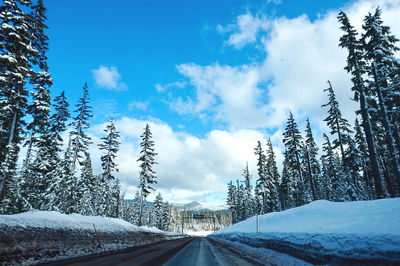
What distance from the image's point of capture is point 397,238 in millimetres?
3115

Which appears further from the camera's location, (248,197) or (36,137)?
(248,197)

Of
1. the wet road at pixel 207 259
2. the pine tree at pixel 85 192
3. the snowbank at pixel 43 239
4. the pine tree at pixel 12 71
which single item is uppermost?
the pine tree at pixel 12 71

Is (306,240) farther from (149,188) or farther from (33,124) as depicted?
(149,188)

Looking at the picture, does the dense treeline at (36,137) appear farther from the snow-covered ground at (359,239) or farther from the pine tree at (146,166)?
the snow-covered ground at (359,239)

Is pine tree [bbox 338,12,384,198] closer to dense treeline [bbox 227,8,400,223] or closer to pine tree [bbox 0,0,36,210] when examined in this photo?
dense treeline [bbox 227,8,400,223]

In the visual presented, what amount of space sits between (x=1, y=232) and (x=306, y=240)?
321 inches

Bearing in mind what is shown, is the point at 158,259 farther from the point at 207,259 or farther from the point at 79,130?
the point at 79,130

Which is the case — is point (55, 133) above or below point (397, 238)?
above

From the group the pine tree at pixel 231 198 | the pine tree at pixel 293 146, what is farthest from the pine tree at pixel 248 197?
the pine tree at pixel 293 146

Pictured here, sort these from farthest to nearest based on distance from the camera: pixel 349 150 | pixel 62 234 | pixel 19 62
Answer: pixel 349 150 < pixel 19 62 < pixel 62 234

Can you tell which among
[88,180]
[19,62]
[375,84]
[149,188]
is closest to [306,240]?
[375,84]

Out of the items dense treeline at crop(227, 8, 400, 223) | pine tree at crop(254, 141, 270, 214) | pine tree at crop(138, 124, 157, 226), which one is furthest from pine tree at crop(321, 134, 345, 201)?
pine tree at crop(138, 124, 157, 226)

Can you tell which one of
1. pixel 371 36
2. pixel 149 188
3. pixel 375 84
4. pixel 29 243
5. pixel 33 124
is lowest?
pixel 29 243

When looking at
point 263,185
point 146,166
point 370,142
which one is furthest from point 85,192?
point 370,142
